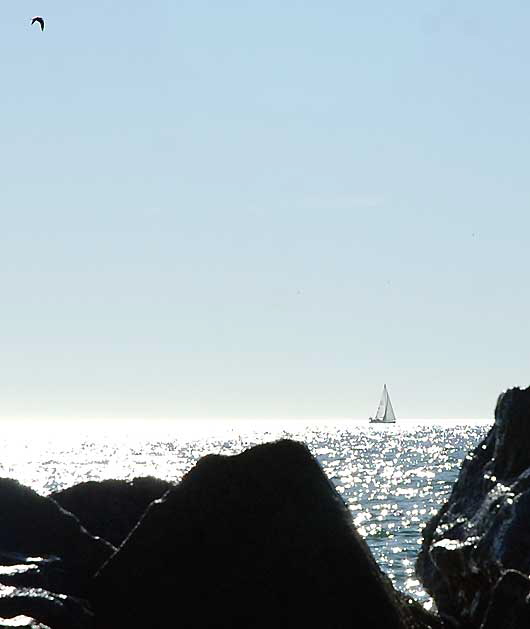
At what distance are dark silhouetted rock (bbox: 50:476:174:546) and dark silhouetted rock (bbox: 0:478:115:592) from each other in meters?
2.23

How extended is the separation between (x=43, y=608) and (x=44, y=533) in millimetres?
2677

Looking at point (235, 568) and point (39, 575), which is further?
point (39, 575)

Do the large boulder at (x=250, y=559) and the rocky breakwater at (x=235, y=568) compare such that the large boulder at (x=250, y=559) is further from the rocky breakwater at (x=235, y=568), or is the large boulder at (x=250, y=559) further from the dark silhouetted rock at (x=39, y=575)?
the dark silhouetted rock at (x=39, y=575)

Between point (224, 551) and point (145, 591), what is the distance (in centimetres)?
95

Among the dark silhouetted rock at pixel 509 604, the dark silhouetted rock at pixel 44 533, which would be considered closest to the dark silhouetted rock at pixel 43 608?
the dark silhouetted rock at pixel 44 533

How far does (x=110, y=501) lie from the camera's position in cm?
1602

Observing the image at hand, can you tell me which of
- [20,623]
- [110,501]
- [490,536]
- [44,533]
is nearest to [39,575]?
[44,533]

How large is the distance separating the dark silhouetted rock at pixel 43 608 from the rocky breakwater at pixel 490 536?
5.18m

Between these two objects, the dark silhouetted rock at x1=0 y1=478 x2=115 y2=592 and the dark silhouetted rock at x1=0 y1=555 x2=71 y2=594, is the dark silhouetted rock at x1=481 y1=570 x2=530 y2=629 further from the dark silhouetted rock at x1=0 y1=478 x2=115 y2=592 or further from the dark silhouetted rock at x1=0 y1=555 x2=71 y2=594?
the dark silhouetted rock at x1=0 y1=555 x2=71 y2=594

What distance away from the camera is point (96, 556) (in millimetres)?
13195

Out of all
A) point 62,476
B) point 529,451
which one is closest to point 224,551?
point 529,451

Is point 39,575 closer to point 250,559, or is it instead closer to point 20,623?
point 20,623

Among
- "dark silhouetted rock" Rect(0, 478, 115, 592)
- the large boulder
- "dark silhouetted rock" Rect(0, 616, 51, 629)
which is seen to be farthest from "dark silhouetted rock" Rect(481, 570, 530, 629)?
"dark silhouetted rock" Rect(0, 616, 51, 629)

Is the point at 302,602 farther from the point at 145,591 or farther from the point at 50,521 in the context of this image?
the point at 50,521
